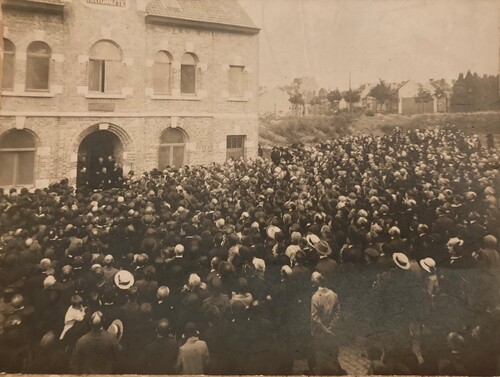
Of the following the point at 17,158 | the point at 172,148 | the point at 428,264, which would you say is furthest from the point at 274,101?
the point at 17,158

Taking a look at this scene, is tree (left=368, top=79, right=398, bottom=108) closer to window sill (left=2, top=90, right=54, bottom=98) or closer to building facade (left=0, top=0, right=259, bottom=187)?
building facade (left=0, top=0, right=259, bottom=187)

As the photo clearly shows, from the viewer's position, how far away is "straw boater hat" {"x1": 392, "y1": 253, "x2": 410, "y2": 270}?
14.0 feet

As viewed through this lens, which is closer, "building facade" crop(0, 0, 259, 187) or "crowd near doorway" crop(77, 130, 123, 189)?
"building facade" crop(0, 0, 259, 187)

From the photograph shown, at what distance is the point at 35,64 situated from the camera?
157 inches

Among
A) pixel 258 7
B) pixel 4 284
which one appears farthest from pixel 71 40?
pixel 4 284

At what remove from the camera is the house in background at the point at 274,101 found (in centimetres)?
454

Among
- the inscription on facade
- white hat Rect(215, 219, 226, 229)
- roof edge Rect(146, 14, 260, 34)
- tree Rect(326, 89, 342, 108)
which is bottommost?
white hat Rect(215, 219, 226, 229)

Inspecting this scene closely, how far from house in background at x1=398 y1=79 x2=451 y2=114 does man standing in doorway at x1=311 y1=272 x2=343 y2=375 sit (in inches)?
90.7

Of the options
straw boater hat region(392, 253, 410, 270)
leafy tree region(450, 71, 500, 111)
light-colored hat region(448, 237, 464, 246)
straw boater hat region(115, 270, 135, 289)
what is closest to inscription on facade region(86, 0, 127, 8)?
straw boater hat region(115, 270, 135, 289)

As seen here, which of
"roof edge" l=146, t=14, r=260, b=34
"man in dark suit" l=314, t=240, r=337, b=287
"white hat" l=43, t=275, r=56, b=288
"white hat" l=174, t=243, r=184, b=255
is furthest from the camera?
"roof edge" l=146, t=14, r=260, b=34

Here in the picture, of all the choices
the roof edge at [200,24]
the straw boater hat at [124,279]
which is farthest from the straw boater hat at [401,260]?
the roof edge at [200,24]

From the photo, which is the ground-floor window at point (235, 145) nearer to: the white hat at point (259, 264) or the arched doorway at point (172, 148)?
the arched doorway at point (172, 148)

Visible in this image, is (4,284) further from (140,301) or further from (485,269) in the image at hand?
(485,269)

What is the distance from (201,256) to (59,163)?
1786 mm
